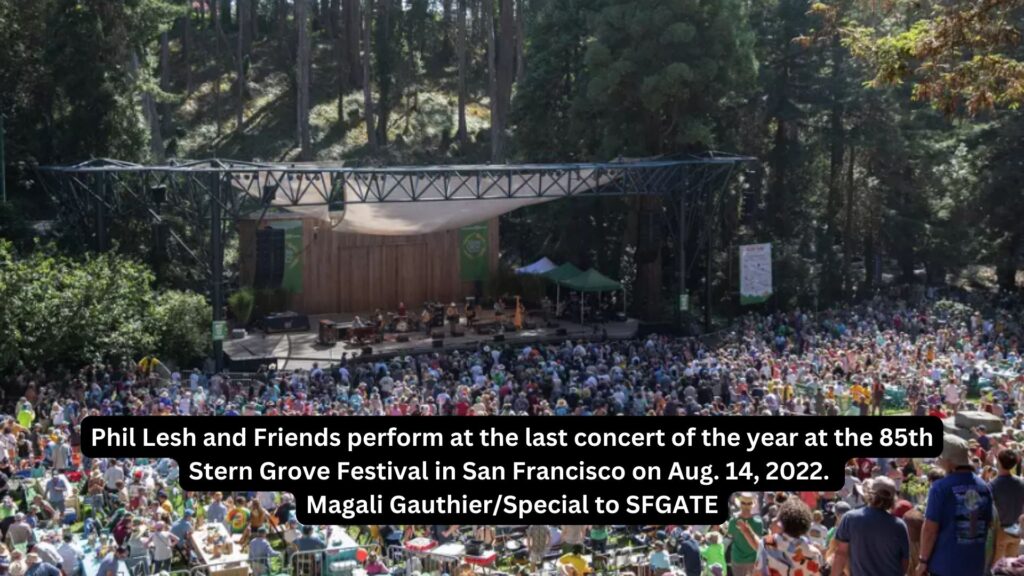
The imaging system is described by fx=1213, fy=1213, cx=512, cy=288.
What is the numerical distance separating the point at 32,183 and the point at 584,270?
1555 centimetres

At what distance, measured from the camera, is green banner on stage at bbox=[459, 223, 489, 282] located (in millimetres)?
36438

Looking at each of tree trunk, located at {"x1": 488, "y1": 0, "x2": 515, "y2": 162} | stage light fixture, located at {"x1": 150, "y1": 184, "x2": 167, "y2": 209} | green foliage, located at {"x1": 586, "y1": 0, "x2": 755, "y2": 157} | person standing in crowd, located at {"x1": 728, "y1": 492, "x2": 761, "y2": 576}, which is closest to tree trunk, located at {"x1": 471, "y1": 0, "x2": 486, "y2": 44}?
tree trunk, located at {"x1": 488, "y1": 0, "x2": 515, "y2": 162}

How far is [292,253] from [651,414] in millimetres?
16408

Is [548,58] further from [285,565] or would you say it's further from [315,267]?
[285,565]

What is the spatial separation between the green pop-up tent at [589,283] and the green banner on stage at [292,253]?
742cm

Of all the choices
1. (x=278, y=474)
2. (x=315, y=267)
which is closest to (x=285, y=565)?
(x=278, y=474)

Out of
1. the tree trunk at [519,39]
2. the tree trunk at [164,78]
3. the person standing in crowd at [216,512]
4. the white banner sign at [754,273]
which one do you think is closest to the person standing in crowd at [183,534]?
the person standing in crowd at [216,512]

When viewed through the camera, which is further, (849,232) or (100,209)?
(849,232)

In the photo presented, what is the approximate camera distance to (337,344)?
29.8m

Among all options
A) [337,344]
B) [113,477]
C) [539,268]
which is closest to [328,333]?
[337,344]

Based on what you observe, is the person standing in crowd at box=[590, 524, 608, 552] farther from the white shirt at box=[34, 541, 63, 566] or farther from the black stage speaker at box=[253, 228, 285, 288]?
the black stage speaker at box=[253, 228, 285, 288]

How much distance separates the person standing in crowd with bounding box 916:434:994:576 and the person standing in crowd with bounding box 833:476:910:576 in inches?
9.7

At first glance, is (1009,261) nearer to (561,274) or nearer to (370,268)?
(561,274)

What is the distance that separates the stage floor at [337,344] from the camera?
27875 millimetres
